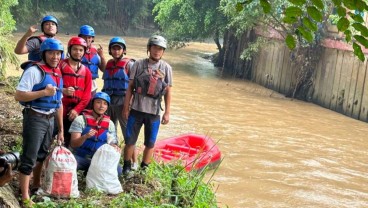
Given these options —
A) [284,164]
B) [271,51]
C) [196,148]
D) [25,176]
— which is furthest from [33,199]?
[271,51]

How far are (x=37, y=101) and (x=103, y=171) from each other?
3.68ft

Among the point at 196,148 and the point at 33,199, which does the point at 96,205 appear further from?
the point at 196,148

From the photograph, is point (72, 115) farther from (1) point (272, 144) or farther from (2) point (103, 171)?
(1) point (272, 144)

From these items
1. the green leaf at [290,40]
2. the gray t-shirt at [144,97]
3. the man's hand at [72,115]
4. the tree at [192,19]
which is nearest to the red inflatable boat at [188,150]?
the gray t-shirt at [144,97]

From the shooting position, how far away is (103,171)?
5.77 metres

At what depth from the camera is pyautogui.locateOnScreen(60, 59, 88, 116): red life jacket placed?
19.5 feet

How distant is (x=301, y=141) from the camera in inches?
532

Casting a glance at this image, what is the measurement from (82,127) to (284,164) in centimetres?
633

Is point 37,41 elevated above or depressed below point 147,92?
above

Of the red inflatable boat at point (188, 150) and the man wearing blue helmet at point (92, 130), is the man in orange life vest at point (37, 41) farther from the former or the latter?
the red inflatable boat at point (188, 150)

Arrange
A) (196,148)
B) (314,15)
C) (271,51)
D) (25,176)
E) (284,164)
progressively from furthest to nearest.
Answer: (271,51)
(284,164)
(196,148)
(25,176)
(314,15)

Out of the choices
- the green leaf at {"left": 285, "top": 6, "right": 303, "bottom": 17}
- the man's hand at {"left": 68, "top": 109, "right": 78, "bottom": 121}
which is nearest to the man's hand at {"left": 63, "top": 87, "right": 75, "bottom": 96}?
the man's hand at {"left": 68, "top": 109, "right": 78, "bottom": 121}

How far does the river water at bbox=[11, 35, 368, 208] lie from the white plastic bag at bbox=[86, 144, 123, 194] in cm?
208

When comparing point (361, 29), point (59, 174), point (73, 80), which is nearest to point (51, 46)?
point (73, 80)
